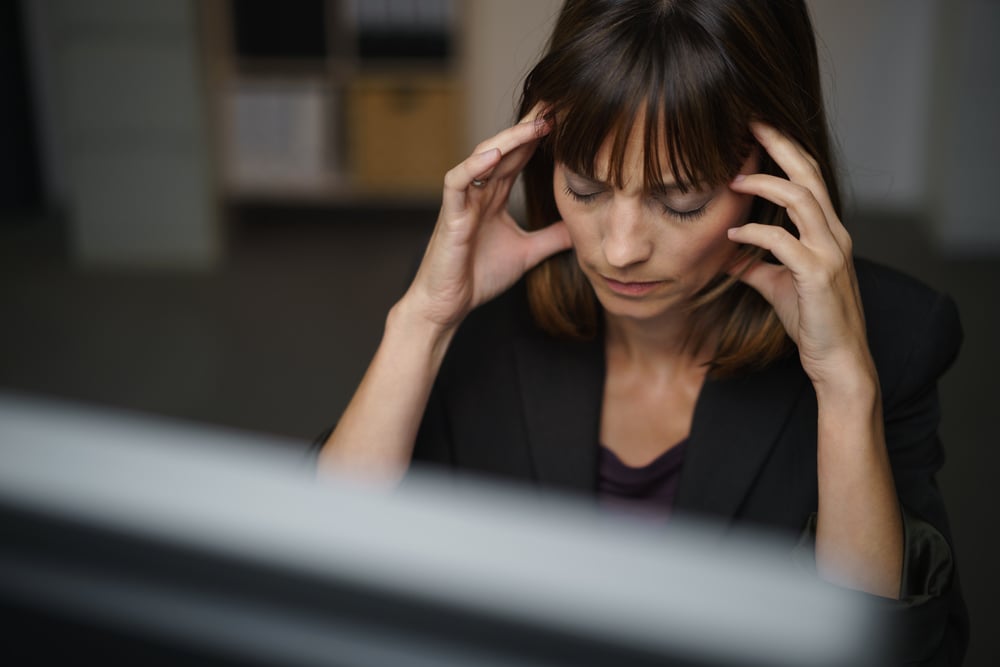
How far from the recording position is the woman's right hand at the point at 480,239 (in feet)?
3.20

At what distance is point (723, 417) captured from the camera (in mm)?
1058

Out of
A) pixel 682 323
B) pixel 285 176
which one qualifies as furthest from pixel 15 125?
pixel 682 323

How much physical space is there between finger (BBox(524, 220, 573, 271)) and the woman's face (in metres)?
0.13

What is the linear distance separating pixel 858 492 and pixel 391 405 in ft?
1.52

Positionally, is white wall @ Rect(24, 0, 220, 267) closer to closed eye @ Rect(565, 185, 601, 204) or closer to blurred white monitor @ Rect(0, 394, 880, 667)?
closed eye @ Rect(565, 185, 601, 204)

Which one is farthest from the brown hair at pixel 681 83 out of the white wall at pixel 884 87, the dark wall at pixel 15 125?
the dark wall at pixel 15 125

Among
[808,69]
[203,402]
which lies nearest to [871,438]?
[808,69]

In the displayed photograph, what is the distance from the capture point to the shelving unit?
4.67m

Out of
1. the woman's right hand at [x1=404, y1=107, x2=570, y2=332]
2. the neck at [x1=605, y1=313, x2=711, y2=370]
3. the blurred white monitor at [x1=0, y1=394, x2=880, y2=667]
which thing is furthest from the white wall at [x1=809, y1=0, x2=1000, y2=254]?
the blurred white monitor at [x1=0, y1=394, x2=880, y2=667]

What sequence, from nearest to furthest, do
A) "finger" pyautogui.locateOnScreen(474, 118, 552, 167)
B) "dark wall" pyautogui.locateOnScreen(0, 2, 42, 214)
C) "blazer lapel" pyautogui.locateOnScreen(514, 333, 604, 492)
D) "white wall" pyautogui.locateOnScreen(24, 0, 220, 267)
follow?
1. "finger" pyautogui.locateOnScreen(474, 118, 552, 167)
2. "blazer lapel" pyautogui.locateOnScreen(514, 333, 604, 492)
3. "white wall" pyautogui.locateOnScreen(24, 0, 220, 267)
4. "dark wall" pyautogui.locateOnScreen(0, 2, 42, 214)

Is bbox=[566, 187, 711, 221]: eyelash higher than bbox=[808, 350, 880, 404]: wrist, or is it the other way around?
bbox=[566, 187, 711, 221]: eyelash

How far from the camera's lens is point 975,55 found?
4.06m

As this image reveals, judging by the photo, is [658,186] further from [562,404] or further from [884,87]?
[884,87]

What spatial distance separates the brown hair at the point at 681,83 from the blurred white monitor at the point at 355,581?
604 millimetres
